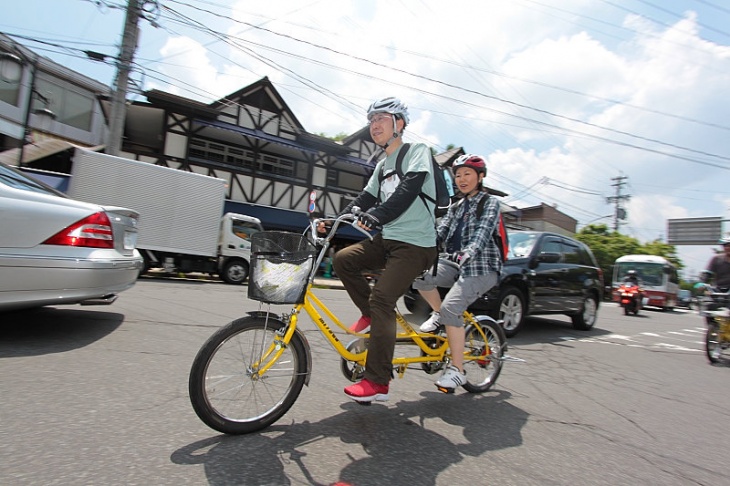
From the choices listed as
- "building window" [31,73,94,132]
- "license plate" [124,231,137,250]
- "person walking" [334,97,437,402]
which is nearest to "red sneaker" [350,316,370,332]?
"person walking" [334,97,437,402]

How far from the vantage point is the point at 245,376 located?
2.44 metres

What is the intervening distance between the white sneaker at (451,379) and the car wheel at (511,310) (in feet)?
10.9

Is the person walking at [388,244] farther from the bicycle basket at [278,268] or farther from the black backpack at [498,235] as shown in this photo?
the black backpack at [498,235]

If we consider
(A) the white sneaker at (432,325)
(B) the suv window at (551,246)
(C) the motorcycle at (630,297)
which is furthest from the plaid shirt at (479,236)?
(C) the motorcycle at (630,297)

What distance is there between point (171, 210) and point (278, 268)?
10.9 meters

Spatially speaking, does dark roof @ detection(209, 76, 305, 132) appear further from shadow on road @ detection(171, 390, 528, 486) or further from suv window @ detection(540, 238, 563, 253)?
shadow on road @ detection(171, 390, 528, 486)

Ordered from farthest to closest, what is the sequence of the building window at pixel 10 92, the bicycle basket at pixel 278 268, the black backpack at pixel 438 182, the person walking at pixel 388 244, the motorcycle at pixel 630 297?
the building window at pixel 10 92
the motorcycle at pixel 630 297
the black backpack at pixel 438 182
the person walking at pixel 388 244
the bicycle basket at pixel 278 268

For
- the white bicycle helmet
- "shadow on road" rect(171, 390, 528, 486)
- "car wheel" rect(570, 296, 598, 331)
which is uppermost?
the white bicycle helmet

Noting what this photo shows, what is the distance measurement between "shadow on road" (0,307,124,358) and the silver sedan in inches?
14.4

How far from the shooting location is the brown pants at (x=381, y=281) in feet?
8.77

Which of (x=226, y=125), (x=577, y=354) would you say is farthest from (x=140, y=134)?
(x=577, y=354)

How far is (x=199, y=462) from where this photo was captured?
6.65 ft

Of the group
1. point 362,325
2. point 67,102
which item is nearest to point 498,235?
point 362,325

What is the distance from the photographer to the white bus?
22266 mm
